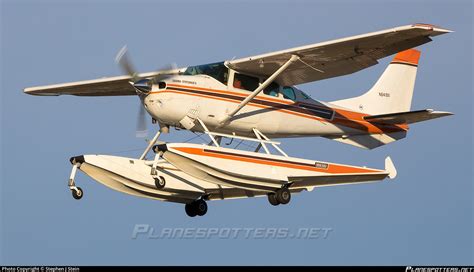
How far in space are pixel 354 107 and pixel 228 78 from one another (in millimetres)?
4160

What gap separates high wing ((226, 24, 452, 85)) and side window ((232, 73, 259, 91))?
14 centimetres

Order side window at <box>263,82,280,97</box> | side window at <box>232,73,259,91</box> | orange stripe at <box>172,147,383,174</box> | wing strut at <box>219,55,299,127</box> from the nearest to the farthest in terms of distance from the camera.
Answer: orange stripe at <box>172,147,383,174</box> < wing strut at <box>219,55,299,127</box> < side window at <box>232,73,259,91</box> < side window at <box>263,82,280,97</box>

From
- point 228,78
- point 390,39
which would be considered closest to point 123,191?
point 228,78

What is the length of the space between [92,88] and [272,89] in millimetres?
4606

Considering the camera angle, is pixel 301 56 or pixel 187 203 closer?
pixel 301 56

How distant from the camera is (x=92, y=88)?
26547mm

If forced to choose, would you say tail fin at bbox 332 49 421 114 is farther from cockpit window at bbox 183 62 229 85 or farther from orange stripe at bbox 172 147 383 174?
cockpit window at bbox 183 62 229 85

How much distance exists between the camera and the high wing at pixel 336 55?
2253cm

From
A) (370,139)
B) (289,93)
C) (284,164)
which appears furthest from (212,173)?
(370,139)

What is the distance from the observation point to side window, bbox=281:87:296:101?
25453 millimetres

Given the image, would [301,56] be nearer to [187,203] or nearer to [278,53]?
[278,53]

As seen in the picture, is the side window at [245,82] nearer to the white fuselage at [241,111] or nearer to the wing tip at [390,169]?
the white fuselage at [241,111]

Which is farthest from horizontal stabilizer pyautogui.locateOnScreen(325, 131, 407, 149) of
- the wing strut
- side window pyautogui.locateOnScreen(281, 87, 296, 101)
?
the wing strut

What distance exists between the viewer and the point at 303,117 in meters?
25.7
